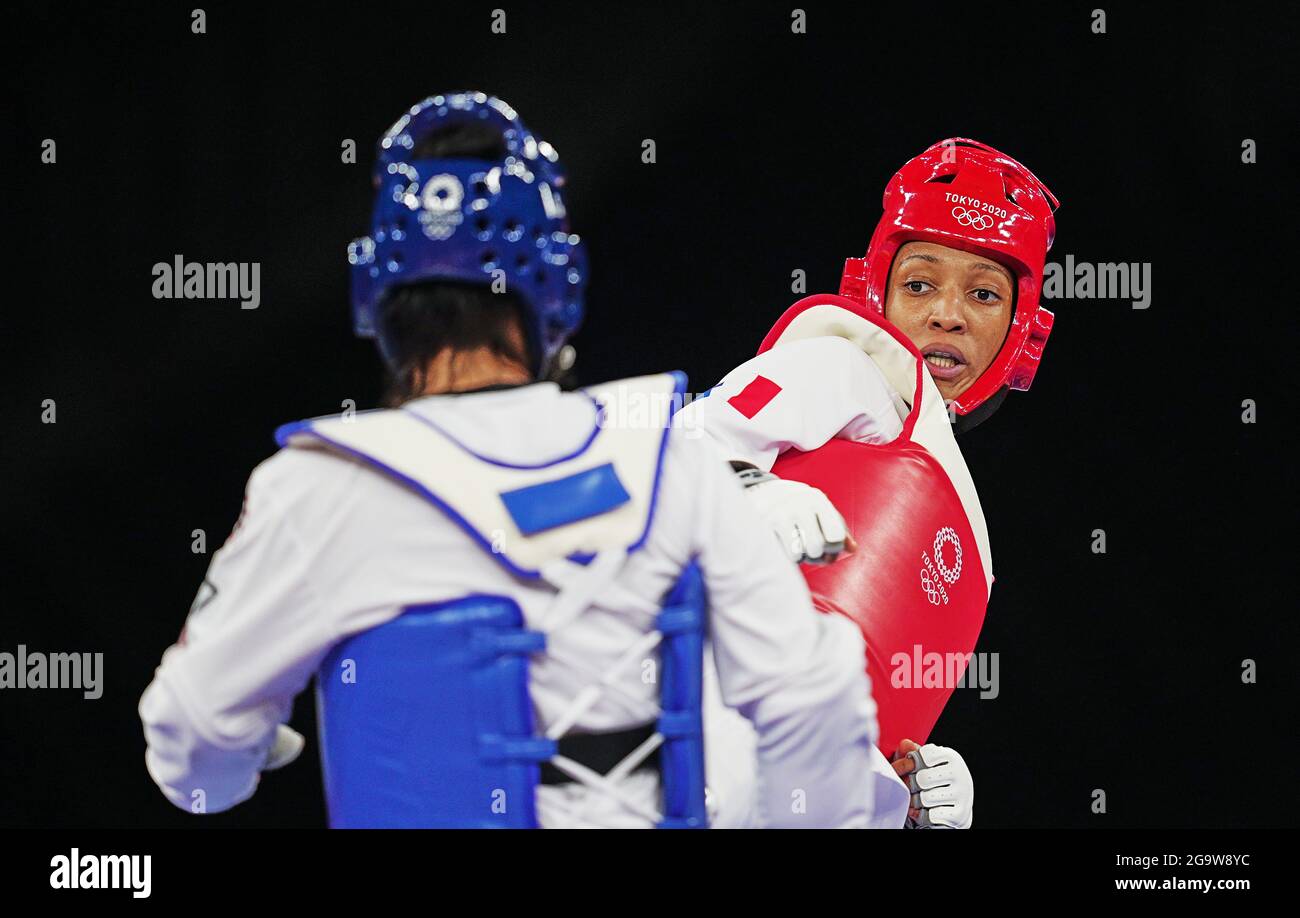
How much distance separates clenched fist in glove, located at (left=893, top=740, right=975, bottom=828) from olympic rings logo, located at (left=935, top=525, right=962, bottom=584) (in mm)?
290

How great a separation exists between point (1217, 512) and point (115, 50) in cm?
252

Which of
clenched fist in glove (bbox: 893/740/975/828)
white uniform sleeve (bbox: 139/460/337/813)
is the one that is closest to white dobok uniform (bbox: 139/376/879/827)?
white uniform sleeve (bbox: 139/460/337/813)

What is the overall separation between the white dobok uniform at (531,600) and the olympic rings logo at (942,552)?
977 millimetres

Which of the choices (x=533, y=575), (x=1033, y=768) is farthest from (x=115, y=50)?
(x=1033, y=768)

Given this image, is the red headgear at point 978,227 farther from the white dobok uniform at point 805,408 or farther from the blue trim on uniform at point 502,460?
the blue trim on uniform at point 502,460

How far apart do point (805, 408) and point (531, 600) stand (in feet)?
3.94

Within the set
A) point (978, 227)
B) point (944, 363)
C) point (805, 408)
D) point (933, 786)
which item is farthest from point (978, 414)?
point (933, 786)

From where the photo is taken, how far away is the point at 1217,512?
437 cm

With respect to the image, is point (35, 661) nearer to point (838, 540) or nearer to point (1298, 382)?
Result: point (838, 540)

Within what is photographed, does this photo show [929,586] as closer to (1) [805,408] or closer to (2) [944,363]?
(1) [805,408]

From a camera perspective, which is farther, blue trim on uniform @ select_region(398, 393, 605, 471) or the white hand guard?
the white hand guard

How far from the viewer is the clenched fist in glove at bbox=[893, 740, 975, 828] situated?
323 cm

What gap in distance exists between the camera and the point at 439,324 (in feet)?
7.36

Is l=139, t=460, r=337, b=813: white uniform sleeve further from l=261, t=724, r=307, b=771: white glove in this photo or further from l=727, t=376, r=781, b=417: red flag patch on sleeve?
l=727, t=376, r=781, b=417: red flag patch on sleeve
